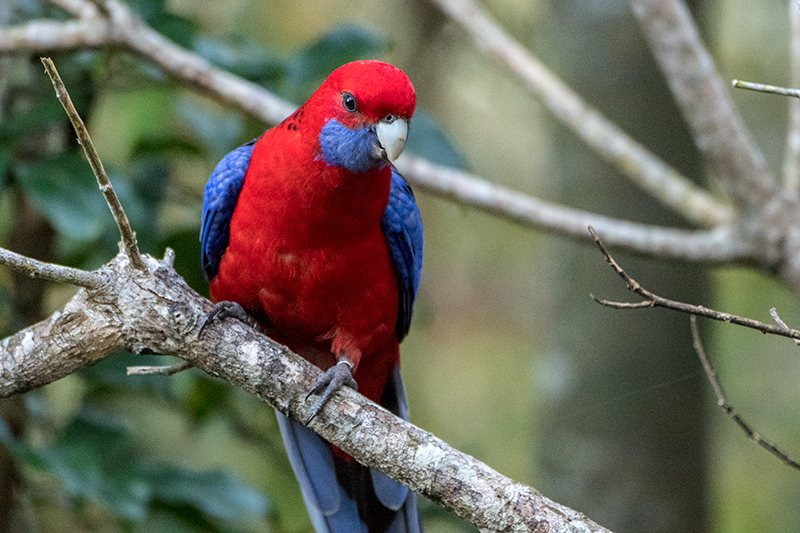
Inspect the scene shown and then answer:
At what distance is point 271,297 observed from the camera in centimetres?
217

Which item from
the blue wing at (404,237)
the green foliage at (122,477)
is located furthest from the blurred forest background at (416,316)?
the blue wing at (404,237)

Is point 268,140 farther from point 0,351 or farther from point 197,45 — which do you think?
point 197,45

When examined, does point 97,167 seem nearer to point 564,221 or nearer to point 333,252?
point 333,252

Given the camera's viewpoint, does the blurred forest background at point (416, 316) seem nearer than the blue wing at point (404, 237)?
No

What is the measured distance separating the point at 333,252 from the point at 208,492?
1316 mm

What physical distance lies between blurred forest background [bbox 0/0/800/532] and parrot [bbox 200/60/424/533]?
59cm

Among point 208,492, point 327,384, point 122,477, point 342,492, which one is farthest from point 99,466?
point 327,384

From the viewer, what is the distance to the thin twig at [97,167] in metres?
1.33

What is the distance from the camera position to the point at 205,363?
5.85 feet

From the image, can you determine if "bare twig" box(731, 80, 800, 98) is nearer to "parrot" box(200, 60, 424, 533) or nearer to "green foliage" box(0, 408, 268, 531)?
"parrot" box(200, 60, 424, 533)

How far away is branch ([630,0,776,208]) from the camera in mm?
3016

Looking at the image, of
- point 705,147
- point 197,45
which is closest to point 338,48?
point 197,45

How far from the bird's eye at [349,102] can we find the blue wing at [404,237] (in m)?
0.39

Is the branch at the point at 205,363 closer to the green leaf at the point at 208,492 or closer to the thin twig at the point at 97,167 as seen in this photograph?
the thin twig at the point at 97,167
